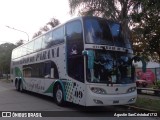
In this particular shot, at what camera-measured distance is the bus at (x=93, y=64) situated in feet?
37.8

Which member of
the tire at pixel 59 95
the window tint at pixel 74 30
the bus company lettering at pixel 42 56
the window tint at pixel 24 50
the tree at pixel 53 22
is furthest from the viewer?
the tree at pixel 53 22

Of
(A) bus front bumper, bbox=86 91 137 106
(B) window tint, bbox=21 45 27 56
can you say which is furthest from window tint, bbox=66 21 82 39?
(B) window tint, bbox=21 45 27 56

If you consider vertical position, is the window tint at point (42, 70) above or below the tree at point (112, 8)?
below

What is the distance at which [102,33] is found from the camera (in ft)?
40.4

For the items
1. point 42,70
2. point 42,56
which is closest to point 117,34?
point 42,56

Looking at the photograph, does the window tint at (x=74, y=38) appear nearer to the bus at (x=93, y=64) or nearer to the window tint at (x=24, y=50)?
the bus at (x=93, y=64)

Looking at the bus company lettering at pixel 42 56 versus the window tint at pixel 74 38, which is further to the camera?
the bus company lettering at pixel 42 56

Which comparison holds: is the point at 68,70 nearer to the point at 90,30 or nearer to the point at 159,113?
the point at 90,30

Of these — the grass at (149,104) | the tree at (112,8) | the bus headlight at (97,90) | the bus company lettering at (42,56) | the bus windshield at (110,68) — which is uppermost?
the tree at (112,8)

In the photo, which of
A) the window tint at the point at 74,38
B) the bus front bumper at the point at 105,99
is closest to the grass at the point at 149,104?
the bus front bumper at the point at 105,99

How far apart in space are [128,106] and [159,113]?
235 cm

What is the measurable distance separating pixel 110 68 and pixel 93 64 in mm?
818

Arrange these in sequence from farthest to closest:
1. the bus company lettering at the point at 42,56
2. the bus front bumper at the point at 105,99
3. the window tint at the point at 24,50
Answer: the window tint at the point at 24,50 → the bus company lettering at the point at 42,56 → the bus front bumper at the point at 105,99

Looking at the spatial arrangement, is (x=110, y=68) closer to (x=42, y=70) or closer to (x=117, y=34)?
(x=117, y=34)
